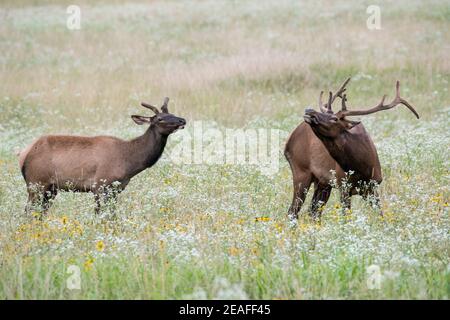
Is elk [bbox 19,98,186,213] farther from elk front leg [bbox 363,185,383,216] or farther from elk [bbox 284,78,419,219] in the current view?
elk front leg [bbox 363,185,383,216]

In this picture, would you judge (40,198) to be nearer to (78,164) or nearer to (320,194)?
(78,164)

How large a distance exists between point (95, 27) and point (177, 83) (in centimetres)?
910

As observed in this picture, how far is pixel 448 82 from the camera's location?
1662 cm

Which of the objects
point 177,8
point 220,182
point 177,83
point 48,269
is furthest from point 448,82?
point 177,8

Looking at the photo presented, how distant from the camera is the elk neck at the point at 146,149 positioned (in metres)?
9.03

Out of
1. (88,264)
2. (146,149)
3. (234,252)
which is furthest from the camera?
(146,149)

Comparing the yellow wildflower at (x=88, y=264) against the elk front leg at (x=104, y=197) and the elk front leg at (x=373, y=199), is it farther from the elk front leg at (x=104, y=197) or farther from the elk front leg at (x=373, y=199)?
the elk front leg at (x=373, y=199)

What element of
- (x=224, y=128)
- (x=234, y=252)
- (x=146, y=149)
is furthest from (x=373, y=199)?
(x=224, y=128)

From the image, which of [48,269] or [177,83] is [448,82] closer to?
[177,83]

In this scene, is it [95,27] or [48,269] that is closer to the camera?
[48,269]

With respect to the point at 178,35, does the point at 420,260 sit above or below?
below

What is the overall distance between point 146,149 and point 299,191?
6.24 feet

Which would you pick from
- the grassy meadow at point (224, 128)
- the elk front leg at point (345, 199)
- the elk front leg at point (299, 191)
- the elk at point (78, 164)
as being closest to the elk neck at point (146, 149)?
the elk at point (78, 164)

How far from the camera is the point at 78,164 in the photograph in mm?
8742
